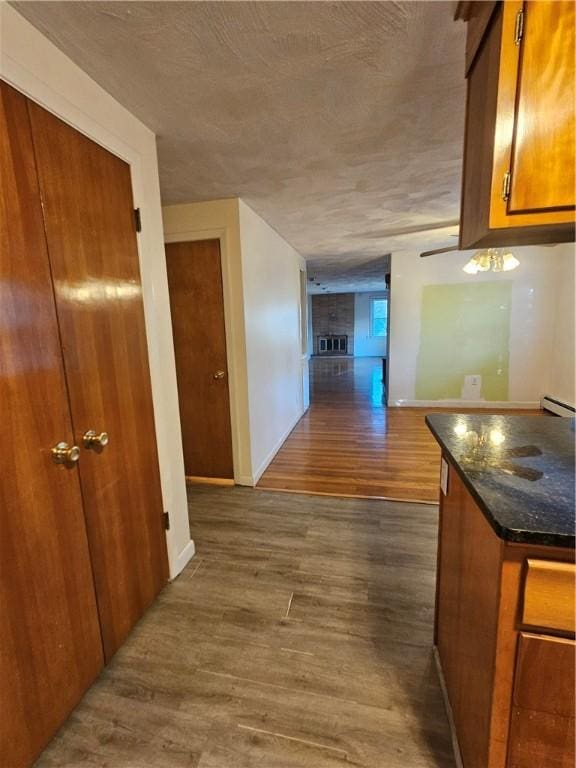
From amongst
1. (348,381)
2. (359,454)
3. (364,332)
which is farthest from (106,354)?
(364,332)

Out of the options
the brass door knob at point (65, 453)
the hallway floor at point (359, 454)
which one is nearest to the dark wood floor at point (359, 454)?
the hallway floor at point (359, 454)

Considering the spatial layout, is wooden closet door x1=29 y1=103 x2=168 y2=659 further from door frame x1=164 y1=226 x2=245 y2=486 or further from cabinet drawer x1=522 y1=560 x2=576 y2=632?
cabinet drawer x1=522 y1=560 x2=576 y2=632

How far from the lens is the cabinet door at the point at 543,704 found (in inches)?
28.9

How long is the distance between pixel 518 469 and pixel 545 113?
0.96 metres

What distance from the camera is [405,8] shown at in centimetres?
108

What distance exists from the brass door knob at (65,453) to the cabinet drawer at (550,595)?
4.51 feet

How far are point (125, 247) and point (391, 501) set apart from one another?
248 centimetres

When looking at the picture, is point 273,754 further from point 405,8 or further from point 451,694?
point 405,8

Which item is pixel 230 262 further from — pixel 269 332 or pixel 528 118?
pixel 528 118

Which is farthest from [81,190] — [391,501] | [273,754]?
[391,501]

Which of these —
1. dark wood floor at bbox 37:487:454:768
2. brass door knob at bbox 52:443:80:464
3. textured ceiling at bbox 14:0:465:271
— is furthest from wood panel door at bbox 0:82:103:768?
textured ceiling at bbox 14:0:465:271

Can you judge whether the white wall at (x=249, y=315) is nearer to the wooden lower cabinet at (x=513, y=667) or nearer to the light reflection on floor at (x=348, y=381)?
the wooden lower cabinet at (x=513, y=667)

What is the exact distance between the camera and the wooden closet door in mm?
1186

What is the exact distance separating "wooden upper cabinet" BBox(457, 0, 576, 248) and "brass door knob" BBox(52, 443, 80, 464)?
5.02 ft
